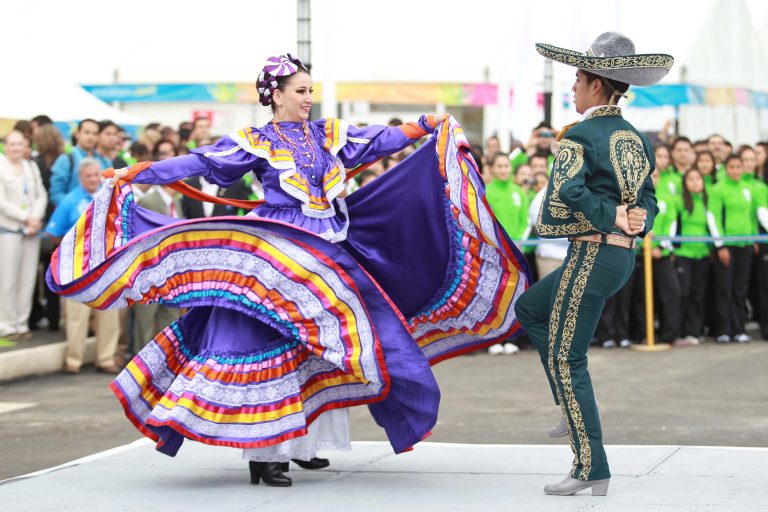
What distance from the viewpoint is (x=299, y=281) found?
19.5ft

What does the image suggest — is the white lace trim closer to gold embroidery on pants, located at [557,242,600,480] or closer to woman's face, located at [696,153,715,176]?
gold embroidery on pants, located at [557,242,600,480]

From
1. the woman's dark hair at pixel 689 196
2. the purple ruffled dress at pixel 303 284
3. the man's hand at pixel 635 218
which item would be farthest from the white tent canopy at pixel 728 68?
the man's hand at pixel 635 218

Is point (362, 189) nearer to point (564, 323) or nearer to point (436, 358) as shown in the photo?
point (436, 358)

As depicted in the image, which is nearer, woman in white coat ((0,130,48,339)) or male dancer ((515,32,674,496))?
male dancer ((515,32,674,496))

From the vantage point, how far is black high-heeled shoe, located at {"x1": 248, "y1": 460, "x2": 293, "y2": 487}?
6.04 meters

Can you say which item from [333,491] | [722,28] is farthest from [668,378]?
[722,28]

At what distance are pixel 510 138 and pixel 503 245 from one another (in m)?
12.1

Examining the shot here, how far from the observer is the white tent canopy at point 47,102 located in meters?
14.7

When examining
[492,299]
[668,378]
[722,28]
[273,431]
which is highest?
[722,28]

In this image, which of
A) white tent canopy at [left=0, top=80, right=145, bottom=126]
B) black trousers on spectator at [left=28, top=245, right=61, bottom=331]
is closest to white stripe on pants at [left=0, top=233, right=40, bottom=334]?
black trousers on spectator at [left=28, top=245, right=61, bottom=331]

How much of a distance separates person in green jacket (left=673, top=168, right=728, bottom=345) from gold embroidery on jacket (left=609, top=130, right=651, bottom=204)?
23.1ft

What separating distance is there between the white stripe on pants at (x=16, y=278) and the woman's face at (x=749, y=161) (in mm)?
6679

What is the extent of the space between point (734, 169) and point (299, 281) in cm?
750

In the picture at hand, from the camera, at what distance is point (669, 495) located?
556 centimetres
